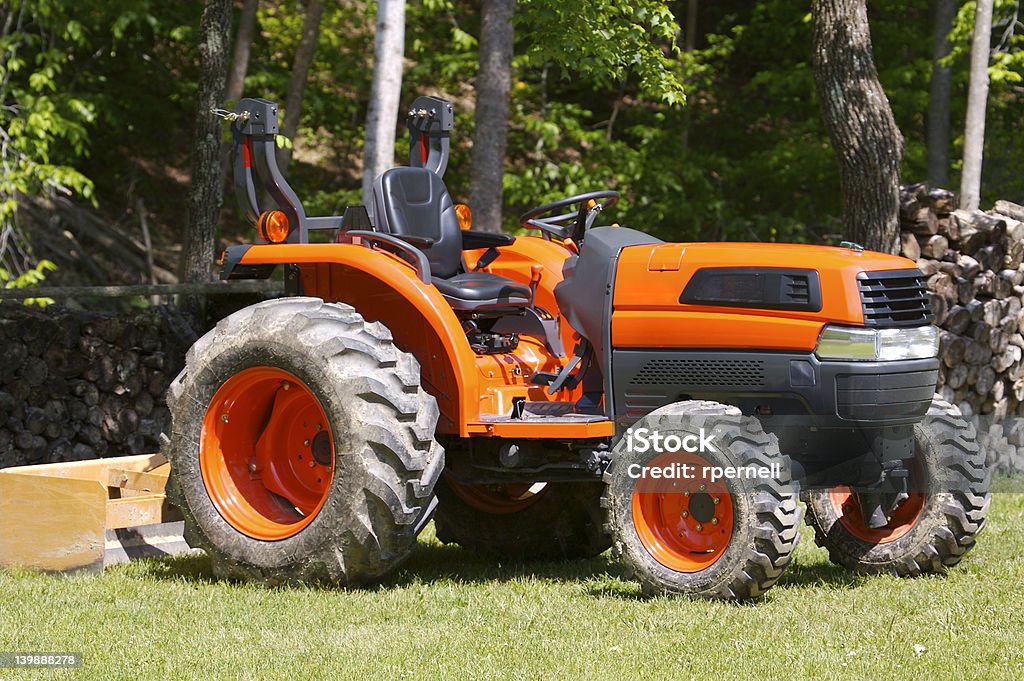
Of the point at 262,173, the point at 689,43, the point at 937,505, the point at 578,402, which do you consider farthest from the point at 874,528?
the point at 689,43

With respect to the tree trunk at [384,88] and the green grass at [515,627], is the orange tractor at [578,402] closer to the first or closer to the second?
the green grass at [515,627]

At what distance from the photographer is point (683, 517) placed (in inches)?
196

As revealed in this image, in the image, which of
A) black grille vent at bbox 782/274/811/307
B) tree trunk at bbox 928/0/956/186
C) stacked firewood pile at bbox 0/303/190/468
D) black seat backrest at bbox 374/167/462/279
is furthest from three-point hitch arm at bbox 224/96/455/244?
tree trunk at bbox 928/0/956/186

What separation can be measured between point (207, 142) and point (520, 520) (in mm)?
4370

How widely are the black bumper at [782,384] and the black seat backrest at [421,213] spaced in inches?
46.7

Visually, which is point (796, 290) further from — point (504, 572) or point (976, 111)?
Result: point (976, 111)

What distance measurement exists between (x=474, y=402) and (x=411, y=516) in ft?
1.71

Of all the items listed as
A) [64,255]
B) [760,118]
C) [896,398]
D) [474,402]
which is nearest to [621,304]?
[474,402]

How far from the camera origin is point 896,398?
4.77 m

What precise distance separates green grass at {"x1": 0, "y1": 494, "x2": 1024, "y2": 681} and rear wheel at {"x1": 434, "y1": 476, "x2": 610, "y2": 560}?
0.44m

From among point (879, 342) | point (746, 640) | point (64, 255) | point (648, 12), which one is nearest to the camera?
point (746, 640)

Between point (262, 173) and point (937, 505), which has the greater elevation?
point (262, 173)

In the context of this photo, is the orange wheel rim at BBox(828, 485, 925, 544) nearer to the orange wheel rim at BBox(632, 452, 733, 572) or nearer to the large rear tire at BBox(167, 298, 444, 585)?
the orange wheel rim at BBox(632, 452, 733, 572)

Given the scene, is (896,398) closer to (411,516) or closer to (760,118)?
(411,516)
